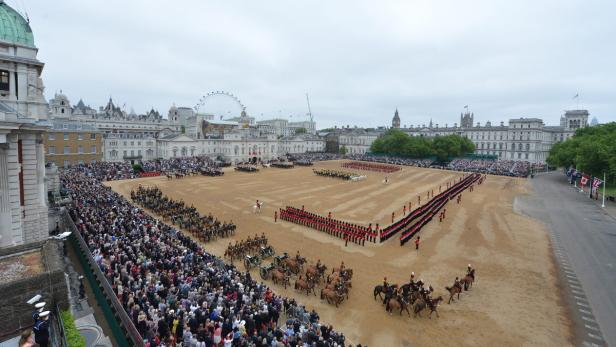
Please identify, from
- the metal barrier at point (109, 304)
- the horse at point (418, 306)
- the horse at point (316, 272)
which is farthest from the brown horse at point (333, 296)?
the metal barrier at point (109, 304)

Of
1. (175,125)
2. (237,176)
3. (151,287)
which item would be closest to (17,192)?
(151,287)

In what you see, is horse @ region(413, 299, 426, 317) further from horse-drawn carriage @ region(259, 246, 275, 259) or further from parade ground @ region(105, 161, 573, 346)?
horse-drawn carriage @ region(259, 246, 275, 259)

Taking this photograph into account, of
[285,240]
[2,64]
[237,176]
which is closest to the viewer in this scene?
[2,64]

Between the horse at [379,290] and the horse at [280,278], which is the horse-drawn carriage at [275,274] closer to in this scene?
the horse at [280,278]

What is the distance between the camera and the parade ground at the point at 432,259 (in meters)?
14.3

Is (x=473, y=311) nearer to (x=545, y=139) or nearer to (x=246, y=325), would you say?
(x=246, y=325)

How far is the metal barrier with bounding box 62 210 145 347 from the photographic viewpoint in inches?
493

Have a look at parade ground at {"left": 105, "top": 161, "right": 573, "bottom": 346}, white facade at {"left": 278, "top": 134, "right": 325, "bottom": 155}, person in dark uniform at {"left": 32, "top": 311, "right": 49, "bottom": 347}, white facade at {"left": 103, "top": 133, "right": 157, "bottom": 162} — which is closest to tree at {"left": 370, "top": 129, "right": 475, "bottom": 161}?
white facade at {"left": 278, "top": 134, "right": 325, "bottom": 155}

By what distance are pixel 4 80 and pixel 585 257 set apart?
134ft

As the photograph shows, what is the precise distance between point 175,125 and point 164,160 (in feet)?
149

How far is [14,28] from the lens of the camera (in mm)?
19109

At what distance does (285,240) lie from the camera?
26000 mm

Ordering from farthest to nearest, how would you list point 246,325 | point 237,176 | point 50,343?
point 237,176
point 246,325
point 50,343

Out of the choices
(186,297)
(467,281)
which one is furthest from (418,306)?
(186,297)
